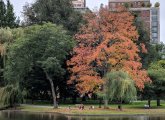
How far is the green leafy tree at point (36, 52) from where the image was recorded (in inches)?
2457

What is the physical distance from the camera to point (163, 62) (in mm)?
98125

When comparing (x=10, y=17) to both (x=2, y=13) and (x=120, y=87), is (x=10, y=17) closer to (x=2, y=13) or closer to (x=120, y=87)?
(x=2, y=13)

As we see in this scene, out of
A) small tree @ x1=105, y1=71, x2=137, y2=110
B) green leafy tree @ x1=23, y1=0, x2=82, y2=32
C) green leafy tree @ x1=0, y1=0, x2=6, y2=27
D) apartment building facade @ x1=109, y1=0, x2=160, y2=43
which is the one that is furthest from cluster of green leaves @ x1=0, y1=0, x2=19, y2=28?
apartment building facade @ x1=109, y1=0, x2=160, y2=43

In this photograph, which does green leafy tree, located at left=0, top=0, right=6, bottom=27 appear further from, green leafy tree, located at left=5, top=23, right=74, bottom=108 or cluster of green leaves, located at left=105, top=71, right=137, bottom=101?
cluster of green leaves, located at left=105, top=71, right=137, bottom=101

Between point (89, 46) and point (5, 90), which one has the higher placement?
point (89, 46)

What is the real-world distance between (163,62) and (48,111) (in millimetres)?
48591

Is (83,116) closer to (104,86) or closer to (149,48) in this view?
(104,86)

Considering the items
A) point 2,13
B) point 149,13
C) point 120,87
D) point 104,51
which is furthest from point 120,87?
point 149,13

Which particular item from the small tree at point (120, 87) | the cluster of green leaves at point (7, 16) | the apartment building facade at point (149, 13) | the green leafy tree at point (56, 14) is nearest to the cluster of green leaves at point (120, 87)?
the small tree at point (120, 87)

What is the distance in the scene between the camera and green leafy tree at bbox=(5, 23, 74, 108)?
A: 62.4 m

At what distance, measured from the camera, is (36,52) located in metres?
63.0

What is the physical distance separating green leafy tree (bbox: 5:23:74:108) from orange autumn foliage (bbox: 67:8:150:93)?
2.69 metres

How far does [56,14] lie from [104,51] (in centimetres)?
1984

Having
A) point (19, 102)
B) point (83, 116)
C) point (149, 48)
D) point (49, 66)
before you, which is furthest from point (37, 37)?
point (149, 48)
